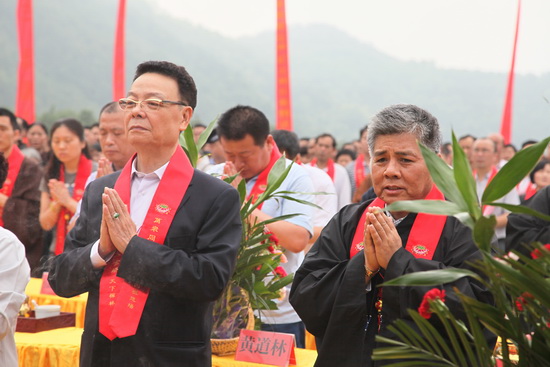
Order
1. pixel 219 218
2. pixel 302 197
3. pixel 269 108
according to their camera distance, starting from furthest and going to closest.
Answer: pixel 269 108 → pixel 302 197 → pixel 219 218

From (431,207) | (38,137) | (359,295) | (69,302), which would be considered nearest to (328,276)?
(359,295)

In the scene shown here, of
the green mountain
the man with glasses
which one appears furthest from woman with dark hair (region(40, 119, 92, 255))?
the green mountain

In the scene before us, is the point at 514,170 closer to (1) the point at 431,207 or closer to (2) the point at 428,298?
(1) the point at 431,207

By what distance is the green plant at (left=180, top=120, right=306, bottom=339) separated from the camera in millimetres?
2676

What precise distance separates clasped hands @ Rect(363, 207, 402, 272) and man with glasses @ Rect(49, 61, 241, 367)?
0.41 m

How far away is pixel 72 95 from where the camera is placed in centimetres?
4153

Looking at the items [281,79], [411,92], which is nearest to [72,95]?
[411,92]

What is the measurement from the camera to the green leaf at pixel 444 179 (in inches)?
47.6

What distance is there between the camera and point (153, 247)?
194 cm

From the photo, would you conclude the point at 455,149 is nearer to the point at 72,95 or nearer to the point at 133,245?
the point at 133,245

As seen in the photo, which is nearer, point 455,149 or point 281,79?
point 455,149

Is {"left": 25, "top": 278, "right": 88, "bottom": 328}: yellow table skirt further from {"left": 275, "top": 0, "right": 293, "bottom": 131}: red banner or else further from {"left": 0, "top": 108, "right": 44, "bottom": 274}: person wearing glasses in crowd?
{"left": 275, "top": 0, "right": 293, "bottom": 131}: red banner

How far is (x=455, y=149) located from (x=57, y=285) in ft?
4.49

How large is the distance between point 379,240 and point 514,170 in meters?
0.76
